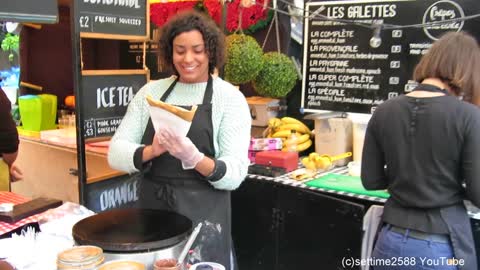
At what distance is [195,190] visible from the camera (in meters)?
1.96

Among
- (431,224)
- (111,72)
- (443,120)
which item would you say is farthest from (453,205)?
(111,72)

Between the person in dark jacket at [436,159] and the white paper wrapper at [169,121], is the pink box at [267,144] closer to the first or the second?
the person in dark jacket at [436,159]

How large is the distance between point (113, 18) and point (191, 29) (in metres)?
1.09

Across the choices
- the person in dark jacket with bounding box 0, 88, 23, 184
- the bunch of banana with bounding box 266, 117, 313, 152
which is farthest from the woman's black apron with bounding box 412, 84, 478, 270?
the person in dark jacket with bounding box 0, 88, 23, 184

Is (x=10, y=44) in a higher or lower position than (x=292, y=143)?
higher

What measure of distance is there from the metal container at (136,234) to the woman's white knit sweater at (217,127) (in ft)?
1.20

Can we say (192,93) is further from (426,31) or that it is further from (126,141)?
(426,31)

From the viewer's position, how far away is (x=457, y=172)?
79.7 inches

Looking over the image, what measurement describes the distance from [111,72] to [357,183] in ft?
5.53

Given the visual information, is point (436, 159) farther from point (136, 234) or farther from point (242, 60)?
point (242, 60)

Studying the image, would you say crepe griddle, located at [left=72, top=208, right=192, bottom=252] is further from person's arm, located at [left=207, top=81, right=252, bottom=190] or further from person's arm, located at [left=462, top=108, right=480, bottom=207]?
person's arm, located at [left=462, top=108, right=480, bottom=207]

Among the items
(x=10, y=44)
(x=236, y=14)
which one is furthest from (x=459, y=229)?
(x=10, y=44)

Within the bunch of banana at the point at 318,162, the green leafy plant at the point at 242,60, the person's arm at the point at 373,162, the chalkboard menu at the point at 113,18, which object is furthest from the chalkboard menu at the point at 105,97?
the person's arm at the point at 373,162

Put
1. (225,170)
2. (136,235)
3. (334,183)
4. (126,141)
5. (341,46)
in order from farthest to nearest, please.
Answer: (341,46)
(334,183)
(126,141)
(225,170)
(136,235)
